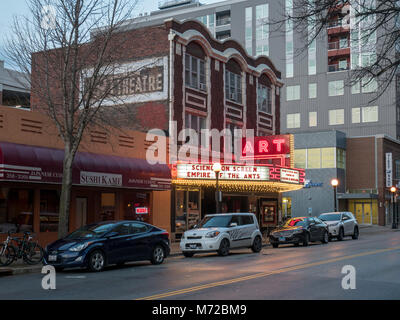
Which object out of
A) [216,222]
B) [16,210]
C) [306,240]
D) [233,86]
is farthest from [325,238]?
[16,210]

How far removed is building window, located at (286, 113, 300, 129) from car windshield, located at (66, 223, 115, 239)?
186ft

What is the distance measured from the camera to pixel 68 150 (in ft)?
66.2

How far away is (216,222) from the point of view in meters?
22.8

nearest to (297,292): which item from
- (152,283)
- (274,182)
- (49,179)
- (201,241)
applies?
(152,283)

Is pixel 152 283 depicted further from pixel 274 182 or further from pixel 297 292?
pixel 274 182

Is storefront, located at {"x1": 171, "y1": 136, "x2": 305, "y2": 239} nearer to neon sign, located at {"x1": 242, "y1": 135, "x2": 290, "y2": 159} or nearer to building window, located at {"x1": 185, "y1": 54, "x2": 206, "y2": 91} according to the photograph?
neon sign, located at {"x1": 242, "y1": 135, "x2": 290, "y2": 159}

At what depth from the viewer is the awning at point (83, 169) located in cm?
1958

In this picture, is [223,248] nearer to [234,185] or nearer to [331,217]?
[234,185]

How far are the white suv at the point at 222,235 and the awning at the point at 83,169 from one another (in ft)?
13.1

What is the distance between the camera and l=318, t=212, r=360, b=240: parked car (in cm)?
3225

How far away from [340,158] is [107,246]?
43795 millimetres
